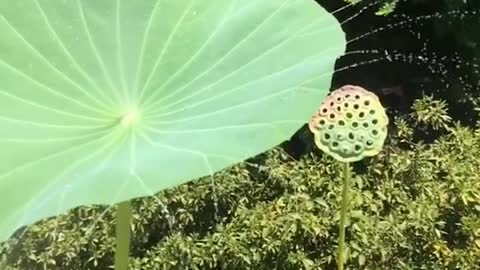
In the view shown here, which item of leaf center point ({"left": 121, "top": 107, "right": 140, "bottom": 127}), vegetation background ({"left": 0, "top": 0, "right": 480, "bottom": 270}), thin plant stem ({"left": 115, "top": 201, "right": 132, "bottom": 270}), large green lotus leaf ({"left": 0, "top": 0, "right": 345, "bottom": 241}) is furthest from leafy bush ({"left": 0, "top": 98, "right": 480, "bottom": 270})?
thin plant stem ({"left": 115, "top": 201, "right": 132, "bottom": 270})

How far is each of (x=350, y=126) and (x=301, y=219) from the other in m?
2.15

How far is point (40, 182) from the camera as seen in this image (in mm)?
2166

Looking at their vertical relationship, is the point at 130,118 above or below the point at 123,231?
above

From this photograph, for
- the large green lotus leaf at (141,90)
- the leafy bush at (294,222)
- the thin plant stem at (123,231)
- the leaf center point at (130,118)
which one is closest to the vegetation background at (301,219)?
the leafy bush at (294,222)

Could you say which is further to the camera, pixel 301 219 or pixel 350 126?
pixel 301 219

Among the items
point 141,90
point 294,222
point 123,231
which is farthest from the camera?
point 294,222

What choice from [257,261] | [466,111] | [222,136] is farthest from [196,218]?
[222,136]

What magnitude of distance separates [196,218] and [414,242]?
837mm

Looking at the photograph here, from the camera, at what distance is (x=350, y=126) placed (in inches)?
92.0

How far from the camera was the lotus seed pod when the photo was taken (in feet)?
7.61

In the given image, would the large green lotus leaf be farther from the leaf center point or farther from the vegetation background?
the vegetation background

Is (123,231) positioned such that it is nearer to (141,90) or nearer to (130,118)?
(130,118)

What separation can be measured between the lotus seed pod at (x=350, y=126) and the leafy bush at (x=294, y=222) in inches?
81.0

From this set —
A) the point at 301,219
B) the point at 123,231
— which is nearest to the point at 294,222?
the point at 301,219
